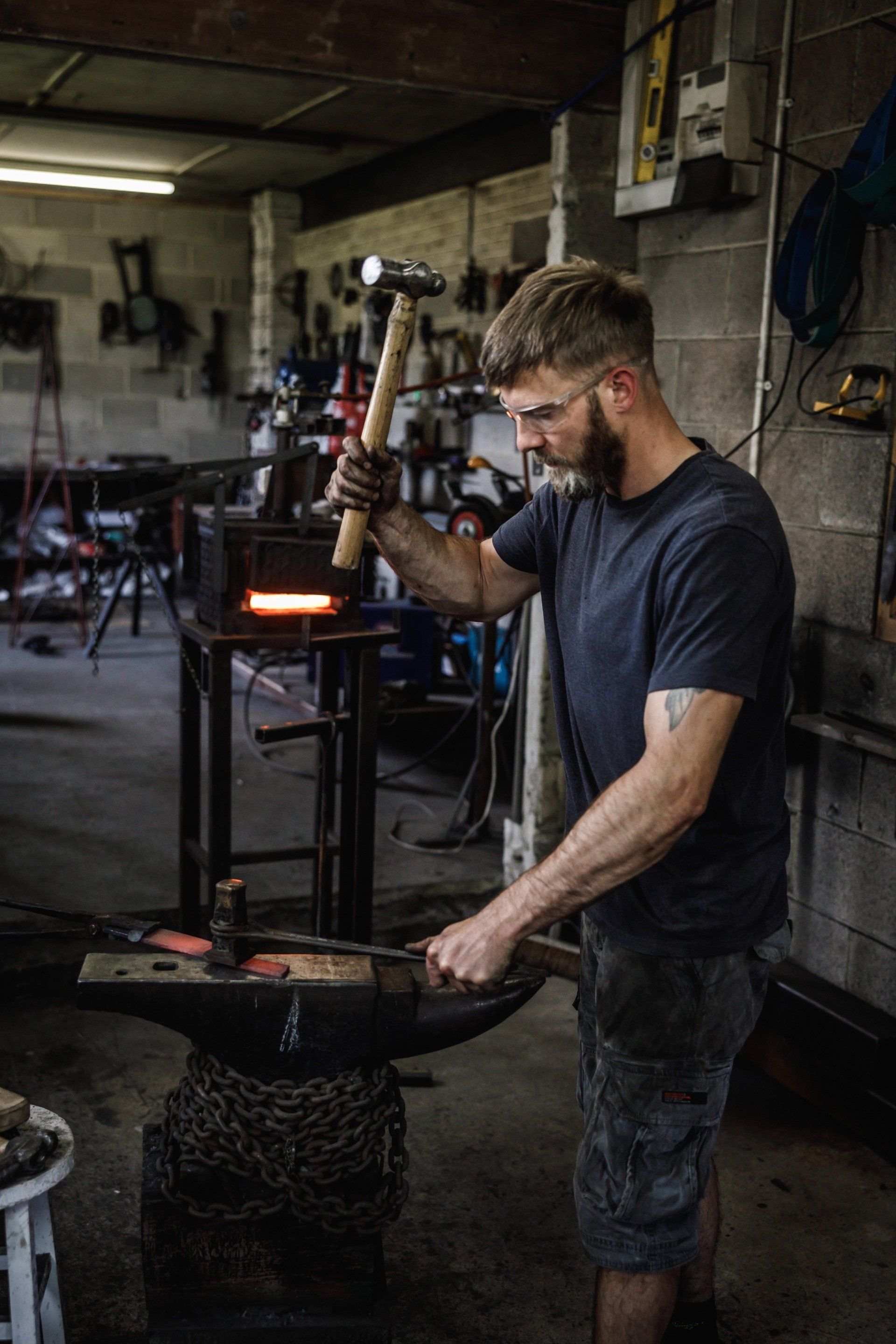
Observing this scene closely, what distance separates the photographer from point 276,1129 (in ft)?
5.91

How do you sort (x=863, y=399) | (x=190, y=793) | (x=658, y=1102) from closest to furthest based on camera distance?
(x=658, y=1102) → (x=863, y=399) → (x=190, y=793)

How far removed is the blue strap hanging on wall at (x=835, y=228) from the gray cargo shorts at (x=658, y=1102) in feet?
5.33

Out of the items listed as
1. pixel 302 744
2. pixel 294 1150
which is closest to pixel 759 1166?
pixel 294 1150

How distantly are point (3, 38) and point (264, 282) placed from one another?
289 inches

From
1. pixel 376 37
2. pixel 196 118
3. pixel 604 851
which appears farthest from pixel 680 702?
pixel 196 118

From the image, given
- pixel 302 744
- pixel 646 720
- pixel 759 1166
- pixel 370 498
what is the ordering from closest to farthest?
pixel 646 720, pixel 370 498, pixel 759 1166, pixel 302 744

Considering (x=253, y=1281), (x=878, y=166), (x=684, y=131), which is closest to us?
(x=253, y=1281)

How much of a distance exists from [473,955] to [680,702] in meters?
0.44

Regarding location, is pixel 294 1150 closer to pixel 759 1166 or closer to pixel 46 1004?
pixel 759 1166

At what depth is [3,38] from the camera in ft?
9.82

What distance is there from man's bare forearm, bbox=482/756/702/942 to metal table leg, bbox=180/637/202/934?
1877 mm

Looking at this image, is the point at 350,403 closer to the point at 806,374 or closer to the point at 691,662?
the point at 806,374

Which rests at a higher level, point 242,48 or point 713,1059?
point 242,48

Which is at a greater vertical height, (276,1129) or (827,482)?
(827,482)
